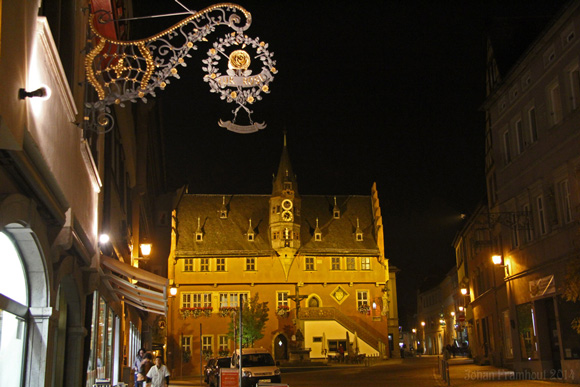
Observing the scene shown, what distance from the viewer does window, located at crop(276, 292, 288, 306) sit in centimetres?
6259

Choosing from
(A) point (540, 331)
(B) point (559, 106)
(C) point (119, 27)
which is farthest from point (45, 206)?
(A) point (540, 331)

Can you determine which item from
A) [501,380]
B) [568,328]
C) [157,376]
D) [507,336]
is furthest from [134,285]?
[507,336]

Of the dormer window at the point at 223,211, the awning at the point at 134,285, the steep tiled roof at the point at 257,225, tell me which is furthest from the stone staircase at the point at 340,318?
the awning at the point at 134,285

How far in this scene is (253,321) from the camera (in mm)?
57844

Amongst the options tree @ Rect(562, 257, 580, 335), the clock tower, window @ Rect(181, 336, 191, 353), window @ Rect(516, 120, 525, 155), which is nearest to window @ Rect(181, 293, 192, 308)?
window @ Rect(181, 336, 191, 353)

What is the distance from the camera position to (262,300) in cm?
6250

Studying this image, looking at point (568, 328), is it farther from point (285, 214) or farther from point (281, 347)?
point (285, 214)

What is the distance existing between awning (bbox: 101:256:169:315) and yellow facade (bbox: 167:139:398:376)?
4246 centimetres

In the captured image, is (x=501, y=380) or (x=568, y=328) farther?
(x=501, y=380)

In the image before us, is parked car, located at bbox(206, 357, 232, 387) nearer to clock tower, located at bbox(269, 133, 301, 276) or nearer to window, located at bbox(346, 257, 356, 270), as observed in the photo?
clock tower, located at bbox(269, 133, 301, 276)

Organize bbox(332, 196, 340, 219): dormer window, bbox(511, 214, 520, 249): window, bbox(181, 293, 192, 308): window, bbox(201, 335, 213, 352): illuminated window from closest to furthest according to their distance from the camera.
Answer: bbox(511, 214, 520, 249): window → bbox(201, 335, 213, 352): illuminated window → bbox(181, 293, 192, 308): window → bbox(332, 196, 340, 219): dormer window

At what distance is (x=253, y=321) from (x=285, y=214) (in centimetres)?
1238

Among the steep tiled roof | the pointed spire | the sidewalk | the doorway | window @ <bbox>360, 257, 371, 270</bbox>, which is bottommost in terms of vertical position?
the sidewalk

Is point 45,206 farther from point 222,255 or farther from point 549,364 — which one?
point 222,255
